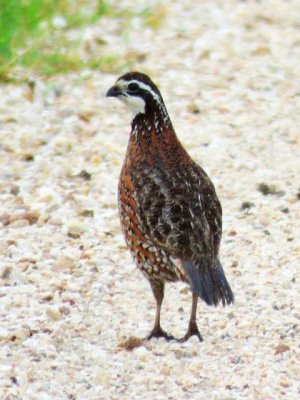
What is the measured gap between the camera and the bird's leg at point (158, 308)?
707cm

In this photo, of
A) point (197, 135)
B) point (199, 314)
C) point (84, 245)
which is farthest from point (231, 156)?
point (199, 314)

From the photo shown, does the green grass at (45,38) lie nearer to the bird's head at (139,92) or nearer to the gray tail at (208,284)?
the bird's head at (139,92)

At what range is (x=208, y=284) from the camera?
6.80 metres

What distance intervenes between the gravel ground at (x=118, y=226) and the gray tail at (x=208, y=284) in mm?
302

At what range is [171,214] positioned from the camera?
693 cm

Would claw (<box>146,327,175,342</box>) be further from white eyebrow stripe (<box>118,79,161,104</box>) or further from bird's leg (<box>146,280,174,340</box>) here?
white eyebrow stripe (<box>118,79,161,104</box>)

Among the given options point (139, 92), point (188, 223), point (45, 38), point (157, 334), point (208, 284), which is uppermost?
point (139, 92)

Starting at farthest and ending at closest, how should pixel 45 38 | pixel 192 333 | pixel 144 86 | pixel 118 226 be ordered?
pixel 45 38, pixel 118 226, pixel 144 86, pixel 192 333

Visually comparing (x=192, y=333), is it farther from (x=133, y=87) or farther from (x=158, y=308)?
(x=133, y=87)

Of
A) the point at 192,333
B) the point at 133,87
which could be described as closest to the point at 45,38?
the point at 133,87

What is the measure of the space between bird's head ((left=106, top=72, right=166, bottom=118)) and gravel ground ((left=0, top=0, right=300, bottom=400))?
40.1 inches

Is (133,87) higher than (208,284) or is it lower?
higher

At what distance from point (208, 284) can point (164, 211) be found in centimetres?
45

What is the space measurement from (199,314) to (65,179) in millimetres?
2208
